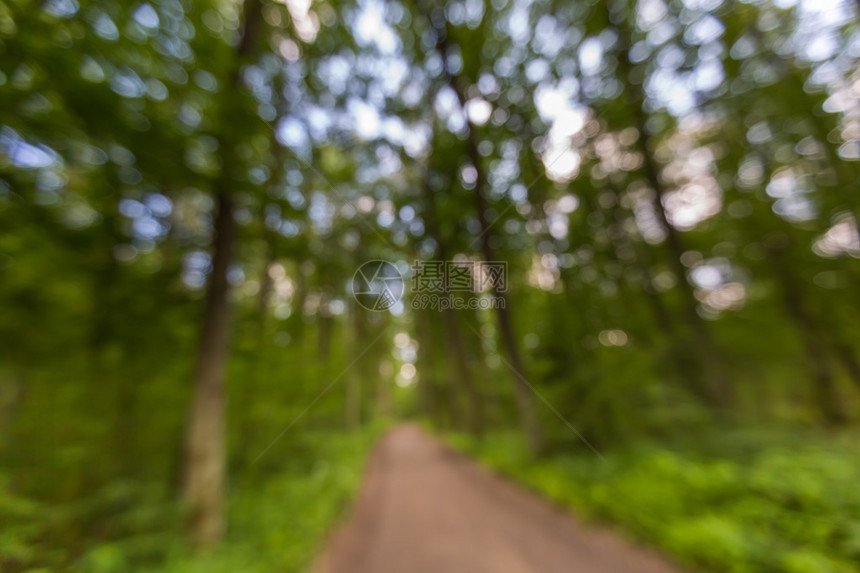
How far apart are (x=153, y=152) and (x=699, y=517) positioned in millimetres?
6746

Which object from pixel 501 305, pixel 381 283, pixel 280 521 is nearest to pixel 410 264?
pixel 381 283

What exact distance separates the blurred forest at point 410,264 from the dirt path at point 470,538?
1.51 ft

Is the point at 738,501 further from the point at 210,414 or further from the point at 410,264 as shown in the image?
the point at 210,414

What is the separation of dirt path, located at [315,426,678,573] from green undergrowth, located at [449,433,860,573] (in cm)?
36

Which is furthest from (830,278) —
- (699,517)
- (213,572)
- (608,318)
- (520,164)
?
(213,572)

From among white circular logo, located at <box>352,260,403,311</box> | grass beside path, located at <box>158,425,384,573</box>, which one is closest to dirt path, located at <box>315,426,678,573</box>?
grass beside path, located at <box>158,425,384,573</box>

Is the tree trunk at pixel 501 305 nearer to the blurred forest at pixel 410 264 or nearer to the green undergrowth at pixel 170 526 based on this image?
the blurred forest at pixel 410 264

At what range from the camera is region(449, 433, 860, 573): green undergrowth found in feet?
7.92

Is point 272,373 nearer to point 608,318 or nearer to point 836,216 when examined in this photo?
point 608,318

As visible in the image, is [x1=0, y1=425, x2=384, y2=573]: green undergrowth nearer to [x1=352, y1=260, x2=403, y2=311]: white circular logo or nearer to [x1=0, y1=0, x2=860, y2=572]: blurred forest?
[x1=0, y1=0, x2=860, y2=572]: blurred forest

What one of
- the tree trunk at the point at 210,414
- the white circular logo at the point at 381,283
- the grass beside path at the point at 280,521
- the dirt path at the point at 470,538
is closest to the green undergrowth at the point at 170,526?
the grass beside path at the point at 280,521

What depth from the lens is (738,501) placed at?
3311 mm

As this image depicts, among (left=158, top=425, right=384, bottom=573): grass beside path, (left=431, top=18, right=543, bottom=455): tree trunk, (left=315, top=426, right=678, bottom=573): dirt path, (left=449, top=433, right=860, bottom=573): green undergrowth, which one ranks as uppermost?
(left=431, top=18, right=543, bottom=455): tree trunk

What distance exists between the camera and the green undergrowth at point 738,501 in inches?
95.0
